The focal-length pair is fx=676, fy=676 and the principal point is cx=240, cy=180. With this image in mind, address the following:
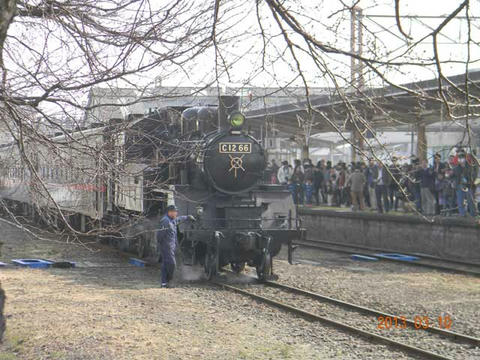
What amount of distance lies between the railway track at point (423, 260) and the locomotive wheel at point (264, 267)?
15.1 ft

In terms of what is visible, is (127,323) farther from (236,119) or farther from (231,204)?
(236,119)

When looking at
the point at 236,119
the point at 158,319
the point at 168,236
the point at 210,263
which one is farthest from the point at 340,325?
the point at 236,119

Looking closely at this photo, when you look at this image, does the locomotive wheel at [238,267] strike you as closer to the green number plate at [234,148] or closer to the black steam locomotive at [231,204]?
the black steam locomotive at [231,204]

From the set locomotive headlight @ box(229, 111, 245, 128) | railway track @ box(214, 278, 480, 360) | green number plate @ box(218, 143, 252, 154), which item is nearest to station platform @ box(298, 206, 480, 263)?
green number plate @ box(218, 143, 252, 154)

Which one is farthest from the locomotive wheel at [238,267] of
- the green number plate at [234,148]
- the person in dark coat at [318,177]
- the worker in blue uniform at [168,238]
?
the person in dark coat at [318,177]

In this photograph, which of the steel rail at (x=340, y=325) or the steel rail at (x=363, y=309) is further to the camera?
the steel rail at (x=363, y=309)

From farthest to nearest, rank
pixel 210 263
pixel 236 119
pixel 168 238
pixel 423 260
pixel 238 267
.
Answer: pixel 423 260
pixel 238 267
pixel 236 119
pixel 210 263
pixel 168 238

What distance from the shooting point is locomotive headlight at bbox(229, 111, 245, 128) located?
13773 mm

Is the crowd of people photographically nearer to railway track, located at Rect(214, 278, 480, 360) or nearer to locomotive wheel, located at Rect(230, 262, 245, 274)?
locomotive wheel, located at Rect(230, 262, 245, 274)

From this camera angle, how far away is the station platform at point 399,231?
17.9 m

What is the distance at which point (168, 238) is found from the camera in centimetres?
1307

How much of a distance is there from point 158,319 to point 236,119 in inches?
202

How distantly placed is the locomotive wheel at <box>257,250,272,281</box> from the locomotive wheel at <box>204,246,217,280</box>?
0.92 meters

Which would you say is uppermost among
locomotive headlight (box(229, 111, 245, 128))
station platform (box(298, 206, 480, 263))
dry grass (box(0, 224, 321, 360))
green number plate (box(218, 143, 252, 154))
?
locomotive headlight (box(229, 111, 245, 128))
